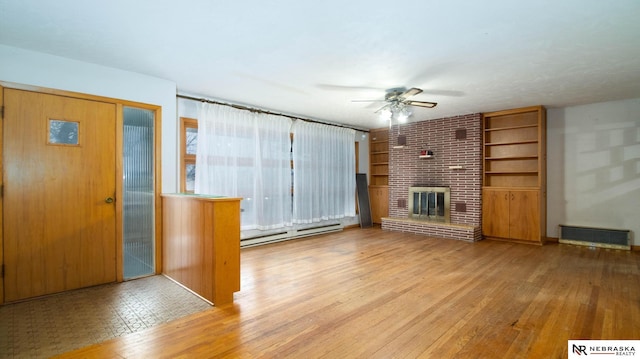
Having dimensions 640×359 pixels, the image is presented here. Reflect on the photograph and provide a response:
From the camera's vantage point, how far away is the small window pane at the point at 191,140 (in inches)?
187

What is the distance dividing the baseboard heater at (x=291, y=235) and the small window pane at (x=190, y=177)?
4.15 ft

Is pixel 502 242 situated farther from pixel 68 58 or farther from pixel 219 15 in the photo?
pixel 68 58

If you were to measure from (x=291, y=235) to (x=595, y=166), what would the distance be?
5.65 m

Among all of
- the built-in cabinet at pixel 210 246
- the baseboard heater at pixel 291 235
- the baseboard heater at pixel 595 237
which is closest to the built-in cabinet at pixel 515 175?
the baseboard heater at pixel 595 237

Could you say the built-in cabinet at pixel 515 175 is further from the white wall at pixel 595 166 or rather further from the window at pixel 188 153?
the window at pixel 188 153

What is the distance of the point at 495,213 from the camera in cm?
589

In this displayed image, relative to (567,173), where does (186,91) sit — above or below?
above

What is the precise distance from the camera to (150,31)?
2.66 meters

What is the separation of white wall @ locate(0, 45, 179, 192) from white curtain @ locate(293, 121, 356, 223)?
2505mm

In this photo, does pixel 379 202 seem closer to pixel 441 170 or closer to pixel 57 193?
pixel 441 170

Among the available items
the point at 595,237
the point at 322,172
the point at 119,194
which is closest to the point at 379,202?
the point at 322,172

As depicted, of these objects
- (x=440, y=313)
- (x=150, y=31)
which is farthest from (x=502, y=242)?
(x=150, y=31)

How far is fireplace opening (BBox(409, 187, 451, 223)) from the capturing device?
6395 millimetres

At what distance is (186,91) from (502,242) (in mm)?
6124
